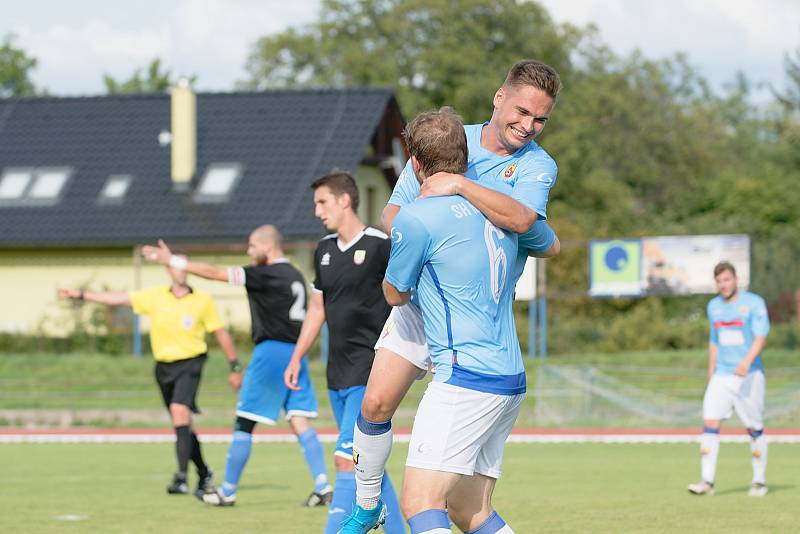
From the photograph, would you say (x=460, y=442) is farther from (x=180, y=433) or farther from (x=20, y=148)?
(x=20, y=148)

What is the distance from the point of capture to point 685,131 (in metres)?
66.2

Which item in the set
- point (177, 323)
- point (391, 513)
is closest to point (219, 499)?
point (177, 323)

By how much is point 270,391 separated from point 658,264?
63.6ft

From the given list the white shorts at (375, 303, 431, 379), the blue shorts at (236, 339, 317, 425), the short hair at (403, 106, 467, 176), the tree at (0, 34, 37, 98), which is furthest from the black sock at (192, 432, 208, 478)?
the tree at (0, 34, 37, 98)

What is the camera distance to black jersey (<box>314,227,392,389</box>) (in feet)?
28.0

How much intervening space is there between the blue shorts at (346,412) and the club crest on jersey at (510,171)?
233 cm

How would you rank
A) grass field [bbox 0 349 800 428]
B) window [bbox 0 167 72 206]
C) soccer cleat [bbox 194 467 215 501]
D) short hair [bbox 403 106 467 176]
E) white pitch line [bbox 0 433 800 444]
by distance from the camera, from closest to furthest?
short hair [bbox 403 106 467 176] < soccer cleat [bbox 194 467 215 501] < white pitch line [bbox 0 433 800 444] < grass field [bbox 0 349 800 428] < window [bbox 0 167 72 206]

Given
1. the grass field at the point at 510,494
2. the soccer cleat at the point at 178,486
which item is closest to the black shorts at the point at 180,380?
the soccer cleat at the point at 178,486

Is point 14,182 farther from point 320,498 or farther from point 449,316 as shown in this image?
point 449,316

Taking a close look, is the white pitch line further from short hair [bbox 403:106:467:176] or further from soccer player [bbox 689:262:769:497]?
short hair [bbox 403:106:467:176]

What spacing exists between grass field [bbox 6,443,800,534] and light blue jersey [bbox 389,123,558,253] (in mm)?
3862

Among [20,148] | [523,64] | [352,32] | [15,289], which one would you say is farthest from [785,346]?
[352,32]

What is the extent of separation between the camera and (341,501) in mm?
8008

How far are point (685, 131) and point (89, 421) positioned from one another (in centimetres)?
4684
